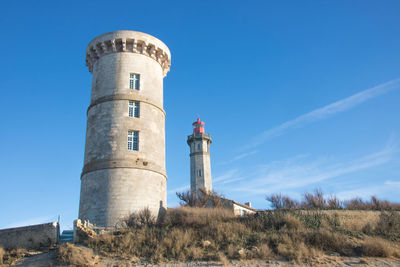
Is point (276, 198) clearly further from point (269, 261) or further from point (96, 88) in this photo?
point (96, 88)

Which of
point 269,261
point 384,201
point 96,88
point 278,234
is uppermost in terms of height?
point 96,88

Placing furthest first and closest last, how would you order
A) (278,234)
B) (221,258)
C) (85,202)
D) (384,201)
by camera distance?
(384,201)
(85,202)
(278,234)
(221,258)

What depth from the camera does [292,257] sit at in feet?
43.2

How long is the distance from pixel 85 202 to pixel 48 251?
5.61m

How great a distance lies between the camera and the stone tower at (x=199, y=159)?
50250 mm

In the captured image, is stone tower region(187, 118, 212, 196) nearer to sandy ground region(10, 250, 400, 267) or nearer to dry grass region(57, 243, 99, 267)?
dry grass region(57, 243, 99, 267)

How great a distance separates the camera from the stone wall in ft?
52.0

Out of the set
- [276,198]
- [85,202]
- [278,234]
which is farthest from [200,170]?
[278,234]

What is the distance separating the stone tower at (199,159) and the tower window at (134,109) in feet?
91.6

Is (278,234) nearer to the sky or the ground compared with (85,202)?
nearer to the ground

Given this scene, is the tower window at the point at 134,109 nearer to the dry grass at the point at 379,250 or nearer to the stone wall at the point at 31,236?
the stone wall at the point at 31,236

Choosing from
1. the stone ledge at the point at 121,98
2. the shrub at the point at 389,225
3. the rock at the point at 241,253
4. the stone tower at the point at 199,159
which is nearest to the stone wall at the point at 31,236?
the rock at the point at 241,253

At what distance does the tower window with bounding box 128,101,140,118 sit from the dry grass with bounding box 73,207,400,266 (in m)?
7.16

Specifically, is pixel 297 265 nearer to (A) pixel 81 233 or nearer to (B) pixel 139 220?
(B) pixel 139 220
